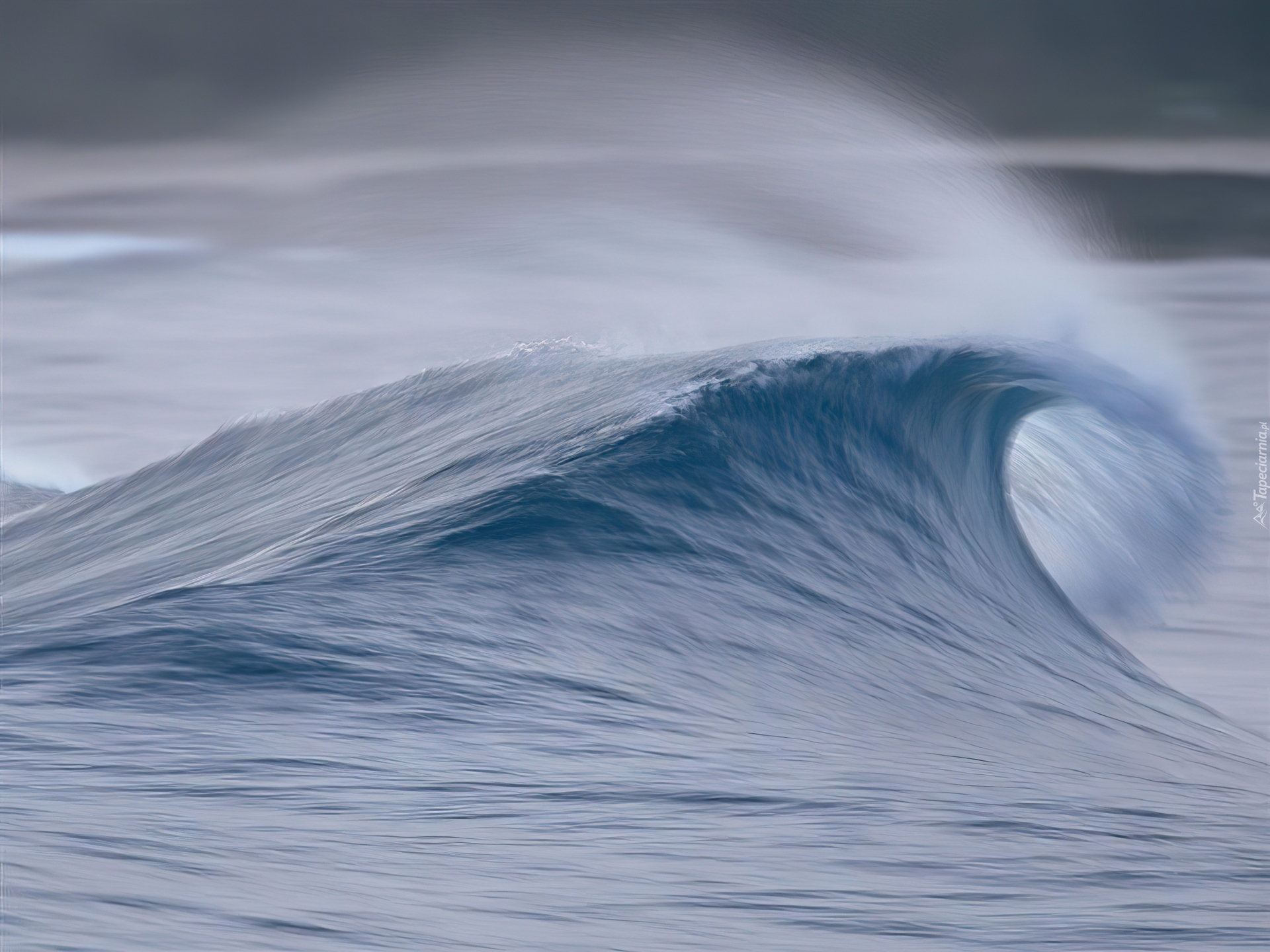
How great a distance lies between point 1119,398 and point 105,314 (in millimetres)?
9272

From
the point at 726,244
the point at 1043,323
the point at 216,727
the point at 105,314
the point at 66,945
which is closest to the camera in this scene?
the point at 66,945

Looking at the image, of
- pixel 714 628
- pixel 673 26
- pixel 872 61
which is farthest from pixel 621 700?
pixel 673 26

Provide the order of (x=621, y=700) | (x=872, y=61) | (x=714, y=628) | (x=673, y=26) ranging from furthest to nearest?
1. (x=673, y=26)
2. (x=872, y=61)
3. (x=714, y=628)
4. (x=621, y=700)

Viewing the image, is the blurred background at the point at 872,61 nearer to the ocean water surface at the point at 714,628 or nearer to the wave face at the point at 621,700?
the ocean water surface at the point at 714,628

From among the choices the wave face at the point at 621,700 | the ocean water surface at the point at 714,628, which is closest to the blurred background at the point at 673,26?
the ocean water surface at the point at 714,628

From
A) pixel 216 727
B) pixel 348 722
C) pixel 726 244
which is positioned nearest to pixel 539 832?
pixel 348 722

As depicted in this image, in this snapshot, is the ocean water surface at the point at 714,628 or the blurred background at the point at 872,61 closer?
the ocean water surface at the point at 714,628

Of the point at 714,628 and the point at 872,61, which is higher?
the point at 872,61

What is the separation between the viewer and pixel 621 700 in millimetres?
2350

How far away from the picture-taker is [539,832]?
1799 millimetres

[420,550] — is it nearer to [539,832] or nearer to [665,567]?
[665,567]

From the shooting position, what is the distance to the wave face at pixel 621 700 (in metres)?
1.61

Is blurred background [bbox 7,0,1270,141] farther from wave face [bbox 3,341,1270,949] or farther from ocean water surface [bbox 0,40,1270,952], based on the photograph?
wave face [bbox 3,341,1270,949]

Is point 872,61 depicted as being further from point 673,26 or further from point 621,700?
point 621,700
